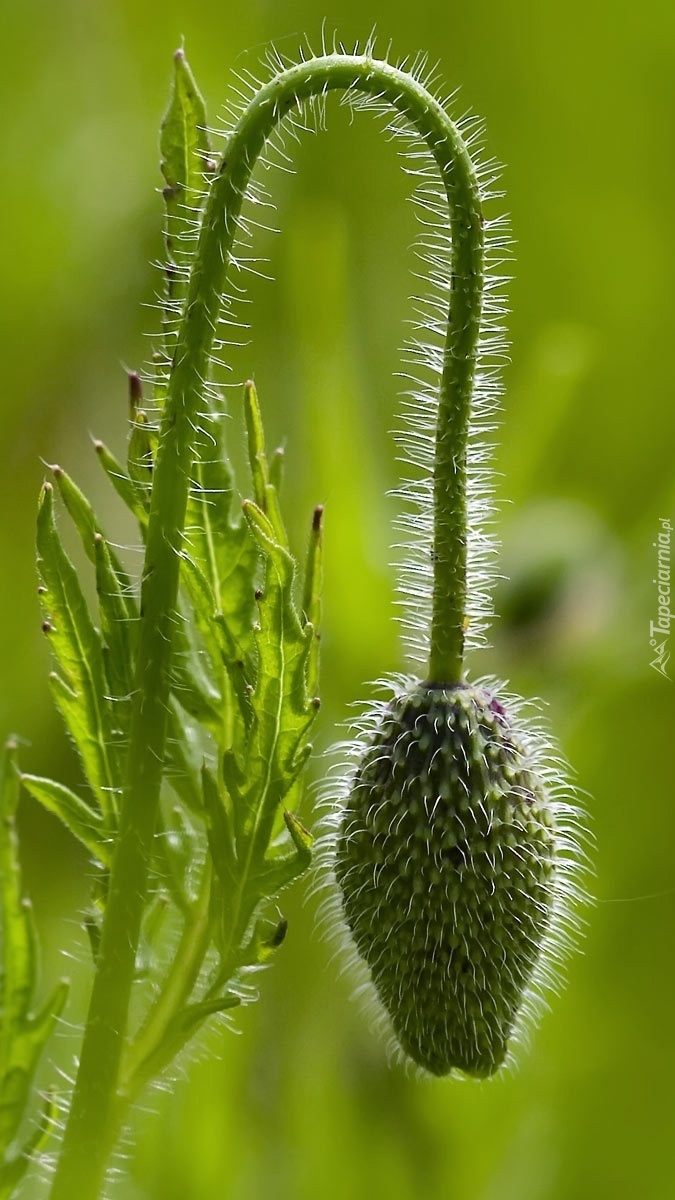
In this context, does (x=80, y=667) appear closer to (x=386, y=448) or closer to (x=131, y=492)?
(x=131, y=492)

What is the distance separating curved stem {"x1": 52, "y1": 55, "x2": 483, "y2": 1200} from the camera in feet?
4.06

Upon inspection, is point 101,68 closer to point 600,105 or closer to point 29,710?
point 600,105

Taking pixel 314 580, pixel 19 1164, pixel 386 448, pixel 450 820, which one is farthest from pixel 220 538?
pixel 386 448

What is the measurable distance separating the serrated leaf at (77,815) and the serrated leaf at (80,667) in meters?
0.01

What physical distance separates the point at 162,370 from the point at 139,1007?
151 centimetres

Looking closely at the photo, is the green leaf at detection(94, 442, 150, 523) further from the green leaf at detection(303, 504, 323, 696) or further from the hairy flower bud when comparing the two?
the hairy flower bud

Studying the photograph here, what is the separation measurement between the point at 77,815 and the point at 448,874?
359 millimetres

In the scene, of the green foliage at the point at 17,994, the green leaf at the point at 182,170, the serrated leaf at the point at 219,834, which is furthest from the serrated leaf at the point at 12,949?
the green leaf at the point at 182,170

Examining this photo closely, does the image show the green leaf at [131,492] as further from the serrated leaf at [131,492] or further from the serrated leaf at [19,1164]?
the serrated leaf at [19,1164]

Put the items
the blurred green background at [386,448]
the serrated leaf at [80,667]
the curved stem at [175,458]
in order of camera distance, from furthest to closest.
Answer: the blurred green background at [386,448]
the serrated leaf at [80,667]
the curved stem at [175,458]

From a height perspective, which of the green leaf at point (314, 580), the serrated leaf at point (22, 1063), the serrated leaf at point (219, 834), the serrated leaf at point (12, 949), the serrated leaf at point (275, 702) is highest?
the green leaf at point (314, 580)

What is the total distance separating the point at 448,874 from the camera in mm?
1367

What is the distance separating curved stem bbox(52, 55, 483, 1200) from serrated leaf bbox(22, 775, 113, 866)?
0.22 ft

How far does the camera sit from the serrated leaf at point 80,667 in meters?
1.34
